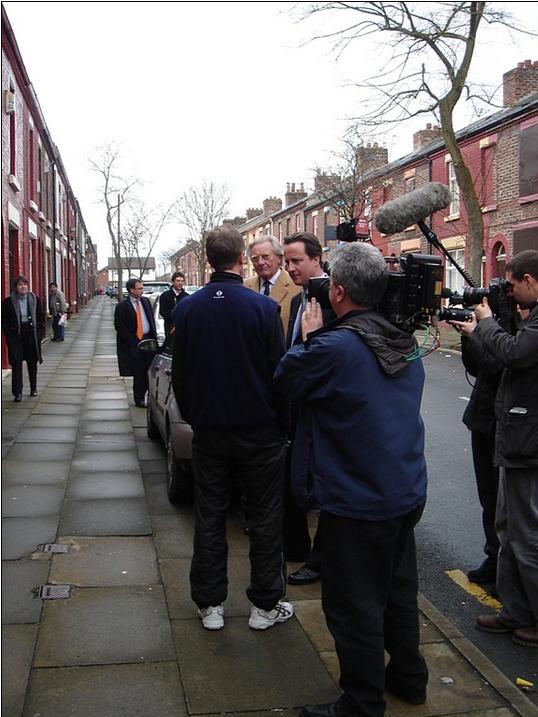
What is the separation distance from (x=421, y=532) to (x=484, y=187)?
22.4 meters

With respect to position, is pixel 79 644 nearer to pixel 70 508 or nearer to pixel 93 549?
pixel 93 549

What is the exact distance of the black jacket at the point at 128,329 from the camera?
11.2 metres

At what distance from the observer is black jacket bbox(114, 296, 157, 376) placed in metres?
11.2

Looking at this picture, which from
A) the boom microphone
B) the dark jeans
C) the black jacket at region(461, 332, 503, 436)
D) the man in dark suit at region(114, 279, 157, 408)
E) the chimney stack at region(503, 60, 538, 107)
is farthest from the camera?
the chimney stack at region(503, 60, 538, 107)

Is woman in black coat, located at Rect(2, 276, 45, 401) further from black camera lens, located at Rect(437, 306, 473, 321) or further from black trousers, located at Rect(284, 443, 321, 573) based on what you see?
black camera lens, located at Rect(437, 306, 473, 321)

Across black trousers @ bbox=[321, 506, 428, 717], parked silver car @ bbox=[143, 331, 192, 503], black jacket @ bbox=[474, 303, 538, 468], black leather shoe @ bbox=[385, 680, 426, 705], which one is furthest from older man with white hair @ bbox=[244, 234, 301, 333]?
black leather shoe @ bbox=[385, 680, 426, 705]

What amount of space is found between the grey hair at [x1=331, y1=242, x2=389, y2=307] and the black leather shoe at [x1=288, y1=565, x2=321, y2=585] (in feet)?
7.20

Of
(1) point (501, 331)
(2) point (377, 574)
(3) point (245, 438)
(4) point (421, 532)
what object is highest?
(1) point (501, 331)

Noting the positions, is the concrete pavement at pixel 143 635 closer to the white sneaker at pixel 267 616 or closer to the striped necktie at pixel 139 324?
the white sneaker at pixel 267 616

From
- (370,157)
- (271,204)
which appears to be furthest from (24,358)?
(271,204)

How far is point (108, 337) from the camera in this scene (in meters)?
27.4

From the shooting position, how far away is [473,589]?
15.6 feet

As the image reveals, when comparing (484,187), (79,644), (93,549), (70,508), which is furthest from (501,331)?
(484,187)

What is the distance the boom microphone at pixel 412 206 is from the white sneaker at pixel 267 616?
2.02 m
